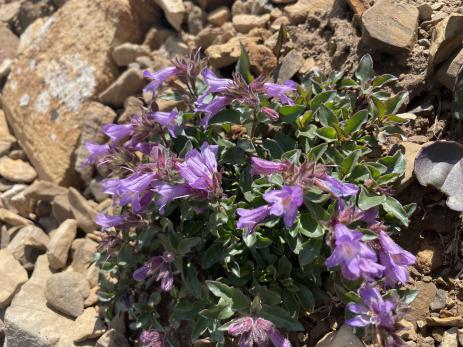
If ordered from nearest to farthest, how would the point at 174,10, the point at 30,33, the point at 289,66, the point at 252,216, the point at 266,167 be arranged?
1. the point at 252,216
2. the point at 266,167
3. the point at 289,66
4. the point at 174,10
5. the point at 30,33

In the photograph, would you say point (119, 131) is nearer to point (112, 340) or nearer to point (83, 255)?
point (83, 255)

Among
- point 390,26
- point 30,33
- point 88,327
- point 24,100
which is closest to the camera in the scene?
point 390,26

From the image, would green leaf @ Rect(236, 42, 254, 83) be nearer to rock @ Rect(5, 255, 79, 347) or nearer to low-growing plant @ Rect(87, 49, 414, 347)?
low-growing plant @ Rect(87, 49, 414, 347)

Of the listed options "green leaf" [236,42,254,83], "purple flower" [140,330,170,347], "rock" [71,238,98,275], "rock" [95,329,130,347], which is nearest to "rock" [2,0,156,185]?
"rock" [71,238,98,275]

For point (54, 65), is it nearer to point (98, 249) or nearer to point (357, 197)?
point (98, 249)

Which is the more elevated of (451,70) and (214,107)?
(214,107)

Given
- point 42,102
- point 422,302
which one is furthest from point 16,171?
point 422,302
